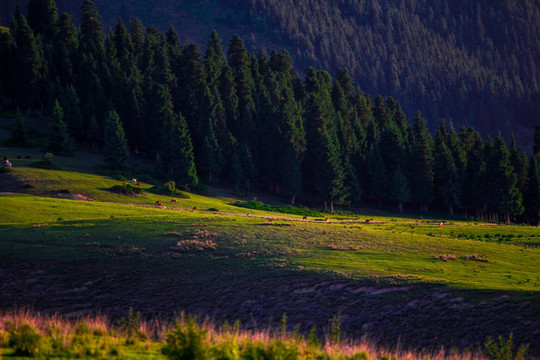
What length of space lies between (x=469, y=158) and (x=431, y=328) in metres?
90.1

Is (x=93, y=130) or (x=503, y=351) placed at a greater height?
(x=93, y=130)

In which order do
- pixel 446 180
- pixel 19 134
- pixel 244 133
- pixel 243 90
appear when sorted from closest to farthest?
pixel 19 134 < pixel 446 180 < pixel 244 133 < pixel 243 90

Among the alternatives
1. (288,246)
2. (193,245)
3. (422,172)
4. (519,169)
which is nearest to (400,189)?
(422,172)

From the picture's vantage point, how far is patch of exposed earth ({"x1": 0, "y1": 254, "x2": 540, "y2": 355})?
22.6m

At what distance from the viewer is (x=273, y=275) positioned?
95.5 feet

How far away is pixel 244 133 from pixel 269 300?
85942mm

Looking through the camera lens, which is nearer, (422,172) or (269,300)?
(269,300)

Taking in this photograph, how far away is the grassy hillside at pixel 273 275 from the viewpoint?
23.9 meters

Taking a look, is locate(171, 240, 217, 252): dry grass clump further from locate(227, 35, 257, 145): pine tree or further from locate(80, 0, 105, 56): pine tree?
locate(80, 0, 105, 56): pine tree

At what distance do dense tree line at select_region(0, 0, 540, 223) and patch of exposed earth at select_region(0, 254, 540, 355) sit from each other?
60.2 metres

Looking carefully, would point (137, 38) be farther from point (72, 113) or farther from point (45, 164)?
point (45, 164)

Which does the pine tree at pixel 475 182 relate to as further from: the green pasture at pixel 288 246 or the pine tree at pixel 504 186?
the green pasture at pixel 288 246

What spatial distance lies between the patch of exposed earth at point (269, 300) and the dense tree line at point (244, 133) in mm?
60228

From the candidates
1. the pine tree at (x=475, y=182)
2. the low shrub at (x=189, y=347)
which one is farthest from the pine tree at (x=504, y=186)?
the low shrub at (x=189, y=347)
